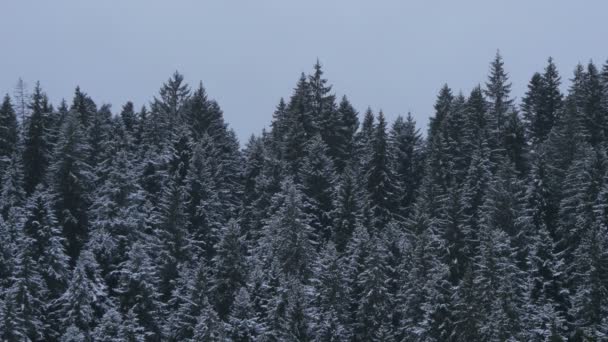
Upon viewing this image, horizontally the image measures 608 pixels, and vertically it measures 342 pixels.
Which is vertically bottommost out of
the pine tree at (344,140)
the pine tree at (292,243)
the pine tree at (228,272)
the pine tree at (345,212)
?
the pine tree at (228,272)

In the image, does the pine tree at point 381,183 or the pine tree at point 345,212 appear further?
the pine tree at point 381,183

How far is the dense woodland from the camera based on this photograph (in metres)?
54.5

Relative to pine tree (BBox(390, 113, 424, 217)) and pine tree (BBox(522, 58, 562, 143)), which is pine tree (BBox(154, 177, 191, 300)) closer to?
pine tree (BBox(390, 113, 424, 217))

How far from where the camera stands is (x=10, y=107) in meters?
83.4

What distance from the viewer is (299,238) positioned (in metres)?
63.7

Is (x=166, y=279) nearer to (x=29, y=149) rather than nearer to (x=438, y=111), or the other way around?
(x=29, y=149)

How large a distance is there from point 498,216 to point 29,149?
40.7m

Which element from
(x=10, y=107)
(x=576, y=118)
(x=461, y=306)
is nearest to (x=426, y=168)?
(x=576, y=118)

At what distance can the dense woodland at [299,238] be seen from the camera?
54.5m

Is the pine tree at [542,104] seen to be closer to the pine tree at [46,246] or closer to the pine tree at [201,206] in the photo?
the pine tree at [201,206]

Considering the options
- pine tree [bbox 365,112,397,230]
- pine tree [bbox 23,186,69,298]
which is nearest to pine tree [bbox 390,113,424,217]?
pine tree [bbox 365,112,397,230]

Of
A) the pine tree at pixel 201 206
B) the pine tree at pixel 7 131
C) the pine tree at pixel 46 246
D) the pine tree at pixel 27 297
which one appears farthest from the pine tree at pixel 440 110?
the pine tree at pixel 27 297

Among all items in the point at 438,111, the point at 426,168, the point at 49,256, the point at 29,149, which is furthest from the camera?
the point at 438,111

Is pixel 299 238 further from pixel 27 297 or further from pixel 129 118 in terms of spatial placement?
pixel 129 118
